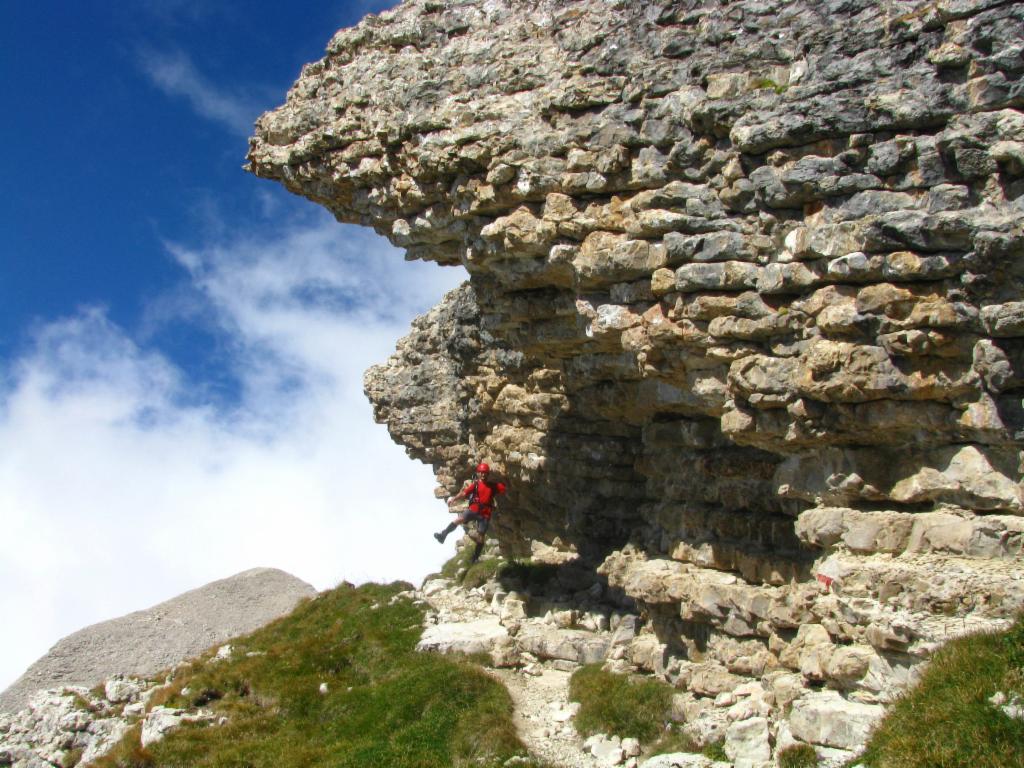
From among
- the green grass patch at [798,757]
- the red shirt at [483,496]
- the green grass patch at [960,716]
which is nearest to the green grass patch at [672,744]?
the green grass patch at [798,757]

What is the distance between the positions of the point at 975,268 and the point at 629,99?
Result: 22.0ft

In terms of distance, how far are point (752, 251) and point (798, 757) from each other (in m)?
7.49

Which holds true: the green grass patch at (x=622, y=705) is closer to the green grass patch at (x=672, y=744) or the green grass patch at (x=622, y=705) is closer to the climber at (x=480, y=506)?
the green grass patch at (x=672, y=744)

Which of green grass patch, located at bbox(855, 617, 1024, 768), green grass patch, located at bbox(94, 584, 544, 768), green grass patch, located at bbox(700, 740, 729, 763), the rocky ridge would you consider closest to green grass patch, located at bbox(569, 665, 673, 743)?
the rocky ridge

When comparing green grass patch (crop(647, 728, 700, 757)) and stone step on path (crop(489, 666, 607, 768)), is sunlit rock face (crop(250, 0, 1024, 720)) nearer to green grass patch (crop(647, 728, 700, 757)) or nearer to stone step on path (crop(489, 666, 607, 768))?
green grass patch (crop(647, 728, 700, 757))

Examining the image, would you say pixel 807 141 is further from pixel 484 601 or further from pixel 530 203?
pixel 484 601

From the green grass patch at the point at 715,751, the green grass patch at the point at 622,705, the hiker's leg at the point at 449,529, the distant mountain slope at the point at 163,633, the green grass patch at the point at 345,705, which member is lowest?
the green grass patch at the point at 715,751

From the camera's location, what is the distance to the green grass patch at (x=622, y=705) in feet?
45.4

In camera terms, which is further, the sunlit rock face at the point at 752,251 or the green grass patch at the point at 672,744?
the green grass patch at the point at 672,744

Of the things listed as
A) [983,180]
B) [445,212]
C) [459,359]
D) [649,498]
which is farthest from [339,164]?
[983,180]

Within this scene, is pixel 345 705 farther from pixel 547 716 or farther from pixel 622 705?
pixel 622 705

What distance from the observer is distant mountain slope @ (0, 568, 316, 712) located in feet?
119

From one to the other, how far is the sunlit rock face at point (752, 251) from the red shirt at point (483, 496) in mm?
6657

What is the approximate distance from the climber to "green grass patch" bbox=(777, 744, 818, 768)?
1571 centimetres
